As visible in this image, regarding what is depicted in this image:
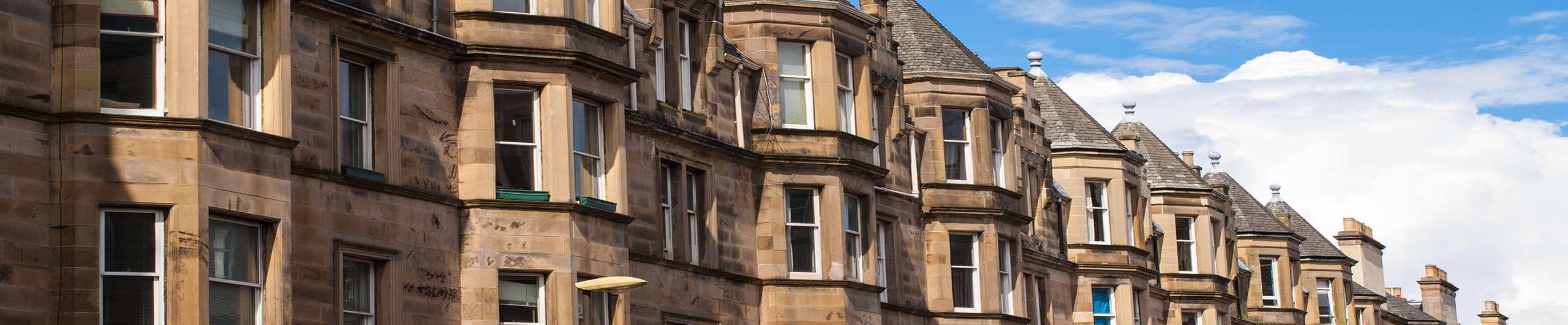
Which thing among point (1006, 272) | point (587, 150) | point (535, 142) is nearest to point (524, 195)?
point (535, 142)

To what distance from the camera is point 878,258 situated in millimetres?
36719

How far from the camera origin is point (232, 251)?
68.4ft

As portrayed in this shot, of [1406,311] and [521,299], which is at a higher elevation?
[1406,311]

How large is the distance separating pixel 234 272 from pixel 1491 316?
99121 millimetres

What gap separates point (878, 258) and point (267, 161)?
17113 mm

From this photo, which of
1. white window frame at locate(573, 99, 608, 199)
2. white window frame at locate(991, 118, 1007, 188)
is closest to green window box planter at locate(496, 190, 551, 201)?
white window frame at locate(573, 99, 608, 199)

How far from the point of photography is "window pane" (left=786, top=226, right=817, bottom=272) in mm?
33312

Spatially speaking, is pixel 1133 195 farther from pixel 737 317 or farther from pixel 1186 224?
pixel 737 317

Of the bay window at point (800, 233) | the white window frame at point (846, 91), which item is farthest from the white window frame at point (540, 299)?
the white window frame at point (846, 91)

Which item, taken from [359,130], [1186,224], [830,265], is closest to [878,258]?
[830,265]

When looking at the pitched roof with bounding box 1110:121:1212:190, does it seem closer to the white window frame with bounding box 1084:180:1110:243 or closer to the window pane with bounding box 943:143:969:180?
the white window frame with bounding box 1084:180:1110:243

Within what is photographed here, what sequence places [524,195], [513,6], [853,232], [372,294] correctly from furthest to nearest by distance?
[853,232] < [513,6] < [524,195] < [372,294]

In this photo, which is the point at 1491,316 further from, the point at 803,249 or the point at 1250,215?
the point at 803,249

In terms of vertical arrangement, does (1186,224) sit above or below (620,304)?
above
